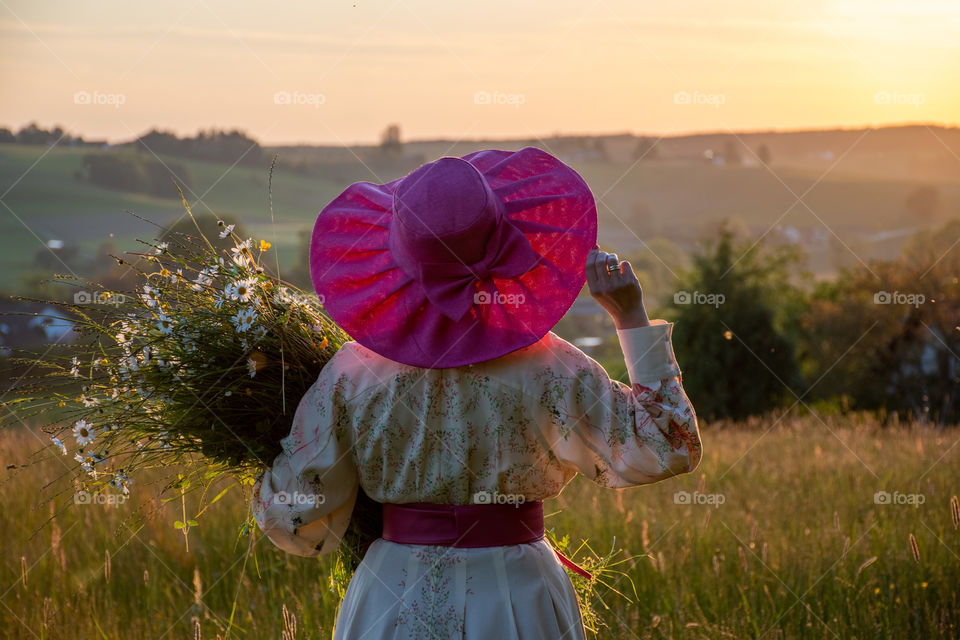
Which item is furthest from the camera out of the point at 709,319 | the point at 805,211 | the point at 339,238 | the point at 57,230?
the point at 805,211

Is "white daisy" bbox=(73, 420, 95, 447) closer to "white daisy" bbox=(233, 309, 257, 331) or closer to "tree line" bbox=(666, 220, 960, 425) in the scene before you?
"white daisy" bbox=(233, 309, 257, 331)

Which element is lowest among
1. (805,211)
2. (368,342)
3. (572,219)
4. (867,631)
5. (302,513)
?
(867,631)

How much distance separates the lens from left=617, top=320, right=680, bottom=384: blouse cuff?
1.79 metres

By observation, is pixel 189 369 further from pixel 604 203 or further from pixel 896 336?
pixel 604 203

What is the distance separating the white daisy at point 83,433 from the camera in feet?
6.64

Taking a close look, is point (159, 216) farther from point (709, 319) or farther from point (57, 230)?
point (709, 319)

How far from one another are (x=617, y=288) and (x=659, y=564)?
2612 mm

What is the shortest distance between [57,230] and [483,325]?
50099 millimetres

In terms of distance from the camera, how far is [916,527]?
4.38 meters

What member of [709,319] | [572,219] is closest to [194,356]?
[572,219]

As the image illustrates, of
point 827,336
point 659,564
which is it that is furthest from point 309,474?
point 827,336
